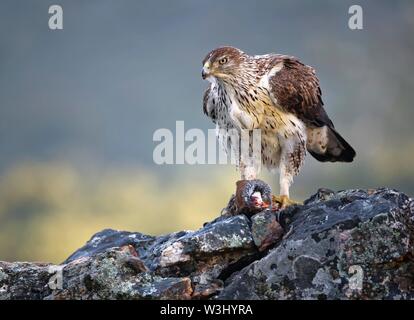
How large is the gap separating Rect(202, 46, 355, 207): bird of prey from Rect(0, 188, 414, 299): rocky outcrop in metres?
2.16

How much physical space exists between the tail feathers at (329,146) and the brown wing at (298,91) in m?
0.15

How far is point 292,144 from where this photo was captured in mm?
10984

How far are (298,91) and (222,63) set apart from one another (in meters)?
1.43

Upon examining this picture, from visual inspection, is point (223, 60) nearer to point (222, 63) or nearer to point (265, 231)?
point (222, 63)

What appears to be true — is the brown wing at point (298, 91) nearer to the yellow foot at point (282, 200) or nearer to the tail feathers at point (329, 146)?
the tail feathers at point (329, 146)

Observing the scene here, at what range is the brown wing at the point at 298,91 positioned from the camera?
431 inches

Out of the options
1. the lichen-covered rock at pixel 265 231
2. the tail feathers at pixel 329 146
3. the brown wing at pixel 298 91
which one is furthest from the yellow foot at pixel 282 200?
the tail feathers at pixel 329 146

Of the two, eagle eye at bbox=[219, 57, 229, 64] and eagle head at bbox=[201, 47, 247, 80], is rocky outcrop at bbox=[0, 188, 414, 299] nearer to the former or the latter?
eagle head at bbox=[201, 47, 247, 80]

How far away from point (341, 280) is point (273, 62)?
539 cm

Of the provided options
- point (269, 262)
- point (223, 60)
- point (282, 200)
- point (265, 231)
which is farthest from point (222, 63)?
point (269, 262)

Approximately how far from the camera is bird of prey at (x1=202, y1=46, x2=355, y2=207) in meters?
10.8
